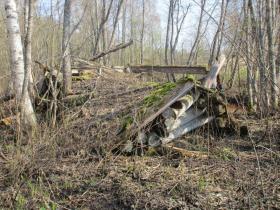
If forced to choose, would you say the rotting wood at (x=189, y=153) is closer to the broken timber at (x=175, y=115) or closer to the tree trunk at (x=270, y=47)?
the broken timber at (x=175, y=115)

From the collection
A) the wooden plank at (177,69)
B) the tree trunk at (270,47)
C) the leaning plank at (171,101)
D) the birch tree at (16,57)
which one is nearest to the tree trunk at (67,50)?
the birch tree at (16,57)

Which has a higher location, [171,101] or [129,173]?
[171,101]

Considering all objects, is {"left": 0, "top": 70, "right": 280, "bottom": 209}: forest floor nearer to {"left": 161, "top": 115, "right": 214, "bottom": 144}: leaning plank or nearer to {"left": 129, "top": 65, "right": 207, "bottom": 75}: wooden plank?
{"left": 161, "top": 115, "right": 214, "bottom": 144}: leaning plank

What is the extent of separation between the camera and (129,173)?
4164 mm

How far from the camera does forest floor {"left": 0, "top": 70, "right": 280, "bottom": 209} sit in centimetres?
358

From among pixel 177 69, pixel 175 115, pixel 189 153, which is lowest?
pixel 189 153

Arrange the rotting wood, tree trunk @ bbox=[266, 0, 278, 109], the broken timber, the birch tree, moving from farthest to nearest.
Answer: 1. the birch tree
2. tree trunk @ bbox=[266, 0, 278, 109]
3. the broken timber
4. the rotting wood

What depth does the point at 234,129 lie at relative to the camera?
5.26m

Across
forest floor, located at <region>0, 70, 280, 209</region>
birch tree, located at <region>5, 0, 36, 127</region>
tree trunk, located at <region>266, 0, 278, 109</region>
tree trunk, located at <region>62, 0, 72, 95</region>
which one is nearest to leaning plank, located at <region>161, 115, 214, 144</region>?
forest floor, located at <region>0, 70, 280, 209</region>

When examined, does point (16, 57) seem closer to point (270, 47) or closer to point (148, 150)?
point (148, 150)

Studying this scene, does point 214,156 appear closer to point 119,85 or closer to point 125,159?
point 125,159

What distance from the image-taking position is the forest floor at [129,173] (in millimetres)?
3576

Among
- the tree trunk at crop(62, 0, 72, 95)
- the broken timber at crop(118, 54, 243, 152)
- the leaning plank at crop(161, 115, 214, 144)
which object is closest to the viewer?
the broken timber at crop(118, 54, 243, 152)

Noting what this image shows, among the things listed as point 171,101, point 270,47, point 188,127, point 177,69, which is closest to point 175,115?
point 171,101
